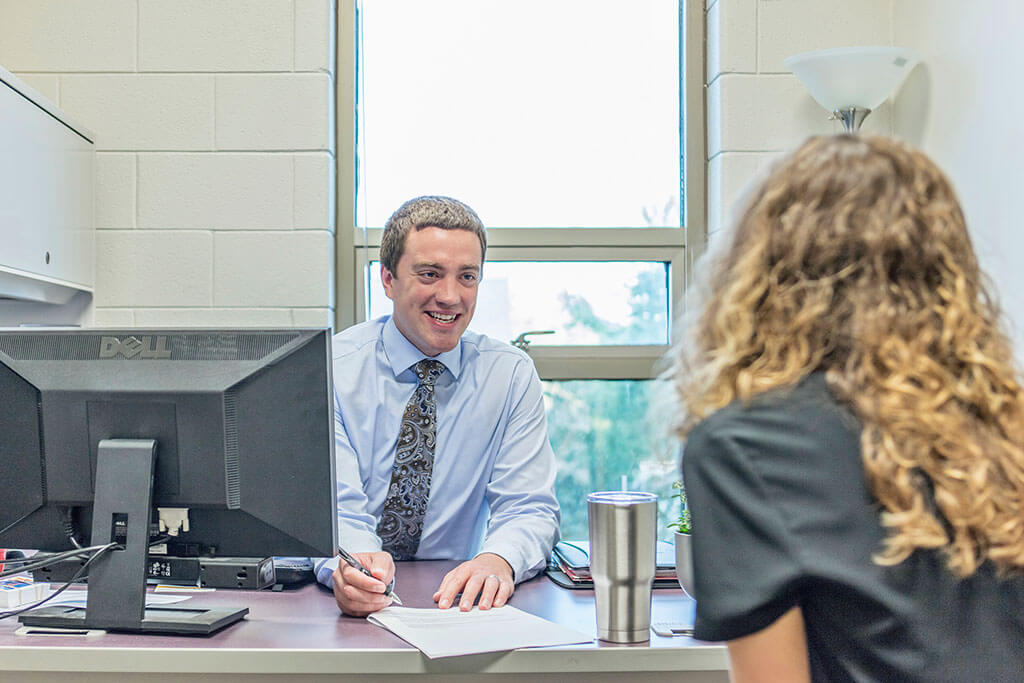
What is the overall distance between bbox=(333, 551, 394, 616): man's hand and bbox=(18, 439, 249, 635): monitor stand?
0.51 ft

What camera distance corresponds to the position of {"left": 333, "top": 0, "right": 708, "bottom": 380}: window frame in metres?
2.80

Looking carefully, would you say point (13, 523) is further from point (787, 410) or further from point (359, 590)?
point (787, 410)

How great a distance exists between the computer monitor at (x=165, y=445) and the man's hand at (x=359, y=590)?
0.22 feet

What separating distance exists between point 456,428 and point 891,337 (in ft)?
4.44

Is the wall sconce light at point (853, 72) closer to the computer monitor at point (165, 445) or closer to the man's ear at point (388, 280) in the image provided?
the man's ear at point (388, 280)

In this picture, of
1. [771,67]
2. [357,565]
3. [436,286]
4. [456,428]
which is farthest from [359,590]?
[771,67]

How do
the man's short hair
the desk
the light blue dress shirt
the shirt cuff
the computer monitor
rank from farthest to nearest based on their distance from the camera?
1. the man's short hair
2. the light blue dress shirt
3. the shirt cuff
4. the computer monitor
5. the desk

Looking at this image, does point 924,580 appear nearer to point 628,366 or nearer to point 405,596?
point 405,596

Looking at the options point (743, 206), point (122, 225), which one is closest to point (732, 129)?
point (122, 225)

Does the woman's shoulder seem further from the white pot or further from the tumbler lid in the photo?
the white pot

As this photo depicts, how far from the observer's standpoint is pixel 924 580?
77cm

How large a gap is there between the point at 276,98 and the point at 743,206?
206cm

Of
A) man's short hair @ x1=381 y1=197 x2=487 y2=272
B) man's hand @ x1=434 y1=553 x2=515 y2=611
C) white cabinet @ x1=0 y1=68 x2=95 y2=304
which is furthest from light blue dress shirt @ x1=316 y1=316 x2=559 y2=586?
white cabinet @ x1=0 y1=68 x2=95 y2=304

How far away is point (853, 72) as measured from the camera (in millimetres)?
2396
